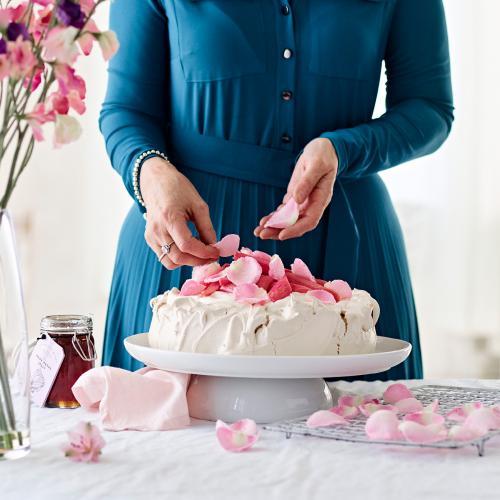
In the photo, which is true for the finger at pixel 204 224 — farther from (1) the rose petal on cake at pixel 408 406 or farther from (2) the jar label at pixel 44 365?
(1) the rose petal on cake at pixel 408 406

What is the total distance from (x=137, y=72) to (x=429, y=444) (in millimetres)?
965

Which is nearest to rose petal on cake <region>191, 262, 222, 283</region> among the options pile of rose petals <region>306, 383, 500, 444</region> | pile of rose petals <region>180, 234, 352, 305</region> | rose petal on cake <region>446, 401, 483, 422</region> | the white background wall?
pile of rose petals <region>180, 234, 352, 305</region>

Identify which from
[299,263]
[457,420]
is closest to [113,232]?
[299,263]

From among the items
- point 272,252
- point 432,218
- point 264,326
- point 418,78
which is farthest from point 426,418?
point 432,218

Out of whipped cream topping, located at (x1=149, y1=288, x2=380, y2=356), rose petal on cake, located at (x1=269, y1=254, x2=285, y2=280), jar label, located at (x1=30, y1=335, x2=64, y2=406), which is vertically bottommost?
jar label, located at (x1=30, y1=335, x2=64, y2=406)

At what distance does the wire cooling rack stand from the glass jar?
312 millimetres

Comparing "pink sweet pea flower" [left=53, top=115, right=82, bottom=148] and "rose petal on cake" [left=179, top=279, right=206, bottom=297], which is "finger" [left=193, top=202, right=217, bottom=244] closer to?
"rose petal on cake" [left=179, top=279, right=206, bottom=297]

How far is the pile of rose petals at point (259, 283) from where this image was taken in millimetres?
1053

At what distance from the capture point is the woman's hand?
1228mm

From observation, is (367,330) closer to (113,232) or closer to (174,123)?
(174,123)

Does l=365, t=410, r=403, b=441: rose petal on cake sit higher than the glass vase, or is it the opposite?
the glass vase

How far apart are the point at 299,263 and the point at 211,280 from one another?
116 mm

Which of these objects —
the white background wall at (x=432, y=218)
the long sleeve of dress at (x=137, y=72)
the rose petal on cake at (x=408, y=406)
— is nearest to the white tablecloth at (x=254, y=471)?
the rose petal on cake at (x=408, y=406)

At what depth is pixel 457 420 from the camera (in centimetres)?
95
